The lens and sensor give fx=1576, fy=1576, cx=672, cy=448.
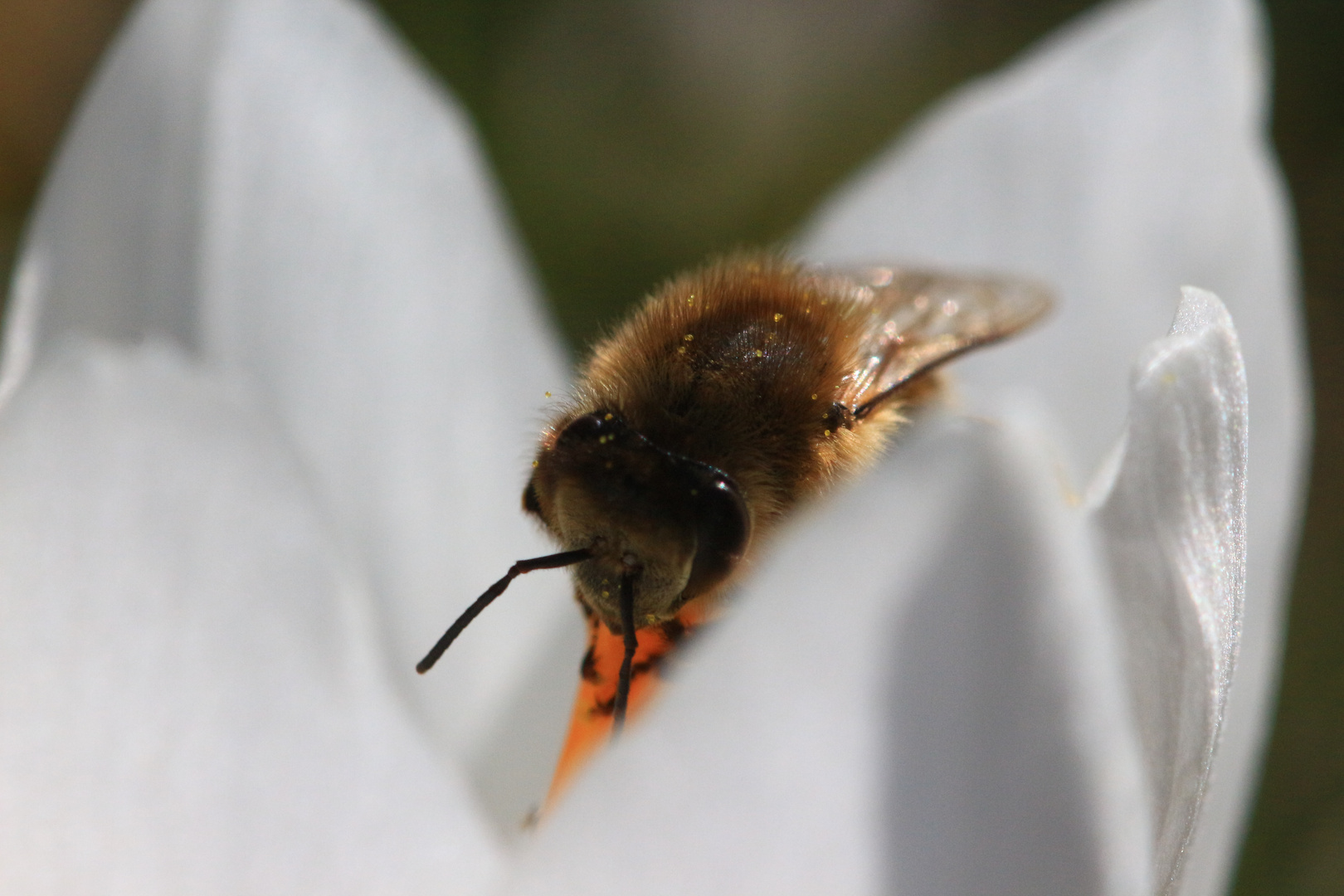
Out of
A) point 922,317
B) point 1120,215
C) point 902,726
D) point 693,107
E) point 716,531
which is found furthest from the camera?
point 693,107

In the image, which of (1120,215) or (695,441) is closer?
(695,441)

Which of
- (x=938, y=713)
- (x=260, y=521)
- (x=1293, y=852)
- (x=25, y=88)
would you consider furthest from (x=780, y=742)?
(x=25, y=88)

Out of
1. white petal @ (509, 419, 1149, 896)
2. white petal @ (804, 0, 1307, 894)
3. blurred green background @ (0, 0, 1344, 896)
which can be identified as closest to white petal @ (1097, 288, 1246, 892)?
white petal @ (509, 419, 1149, 896)

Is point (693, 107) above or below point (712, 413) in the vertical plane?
below

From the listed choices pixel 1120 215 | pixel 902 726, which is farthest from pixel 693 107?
pixel 902 726

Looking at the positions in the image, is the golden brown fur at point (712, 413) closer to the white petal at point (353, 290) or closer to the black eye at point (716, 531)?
the black eye at point (716, 531)

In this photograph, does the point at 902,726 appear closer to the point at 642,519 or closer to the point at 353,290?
the point at 642,519

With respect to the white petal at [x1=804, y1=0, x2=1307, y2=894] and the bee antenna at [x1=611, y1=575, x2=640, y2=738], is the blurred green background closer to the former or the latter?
the white petal at [x1=804, y1=0, x2=1307, y2=894]
